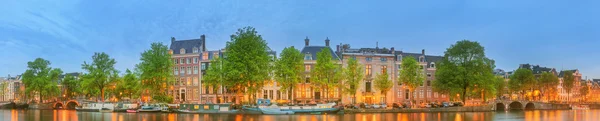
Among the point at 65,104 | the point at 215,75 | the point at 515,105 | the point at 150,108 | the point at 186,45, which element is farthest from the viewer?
the point at 65,104

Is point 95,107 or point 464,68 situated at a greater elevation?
point 464,68

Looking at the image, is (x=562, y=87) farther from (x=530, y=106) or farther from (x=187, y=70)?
(x=187, y=70)

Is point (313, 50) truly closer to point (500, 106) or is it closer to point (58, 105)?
point (500, 106)

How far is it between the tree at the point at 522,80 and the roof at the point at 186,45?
60088 mm

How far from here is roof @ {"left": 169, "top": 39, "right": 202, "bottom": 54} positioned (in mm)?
89806

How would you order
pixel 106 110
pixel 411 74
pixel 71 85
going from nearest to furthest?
pixel 106 110, pixel 411 74, pixel 71 85

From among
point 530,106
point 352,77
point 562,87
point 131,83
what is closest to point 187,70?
point 131,83

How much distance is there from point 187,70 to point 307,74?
2024 cm

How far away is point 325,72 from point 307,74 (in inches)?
409

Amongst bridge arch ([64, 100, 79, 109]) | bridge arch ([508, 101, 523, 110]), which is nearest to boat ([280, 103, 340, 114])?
bridge arch ([508, 101, 523, 110])

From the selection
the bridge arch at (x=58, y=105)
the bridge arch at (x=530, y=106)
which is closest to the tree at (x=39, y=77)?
the bridge arch at (x=58, y=105)

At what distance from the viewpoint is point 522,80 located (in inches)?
4119

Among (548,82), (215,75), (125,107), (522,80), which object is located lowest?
(125,107)

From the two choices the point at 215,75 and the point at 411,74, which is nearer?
the point at 215,75
